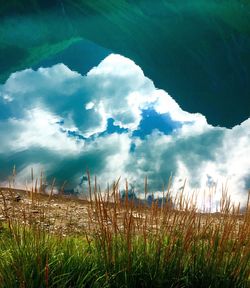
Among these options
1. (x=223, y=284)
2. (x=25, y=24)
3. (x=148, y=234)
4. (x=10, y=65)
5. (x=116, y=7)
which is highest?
(x=116, y=7)

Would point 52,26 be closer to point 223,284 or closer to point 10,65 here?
point 10,65

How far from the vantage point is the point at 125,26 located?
98.4 meters

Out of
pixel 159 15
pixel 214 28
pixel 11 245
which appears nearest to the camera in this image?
pixel 11 245

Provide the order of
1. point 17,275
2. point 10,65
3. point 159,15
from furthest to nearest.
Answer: point 159,15, point 10,65, point 17,275

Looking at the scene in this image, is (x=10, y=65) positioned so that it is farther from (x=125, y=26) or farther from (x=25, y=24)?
(x=125, y=26)

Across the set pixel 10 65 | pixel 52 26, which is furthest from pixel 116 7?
pixel 10 65

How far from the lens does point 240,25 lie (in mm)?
98438

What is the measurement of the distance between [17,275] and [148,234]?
1.84 metres

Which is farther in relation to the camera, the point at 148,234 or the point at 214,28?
the point at 214,28

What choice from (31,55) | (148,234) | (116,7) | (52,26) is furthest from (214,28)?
(148,234)

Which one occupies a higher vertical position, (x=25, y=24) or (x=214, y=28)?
(x=214, y=28)

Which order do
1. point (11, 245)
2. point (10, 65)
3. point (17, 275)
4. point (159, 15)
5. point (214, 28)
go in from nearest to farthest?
point (17, 275) → point (11, 245) → point (10, 65) → point (159, 15) → point (214, 28)

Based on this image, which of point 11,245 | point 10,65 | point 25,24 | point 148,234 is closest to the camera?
point 11,245

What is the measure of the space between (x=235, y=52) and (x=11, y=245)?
3893 inches
